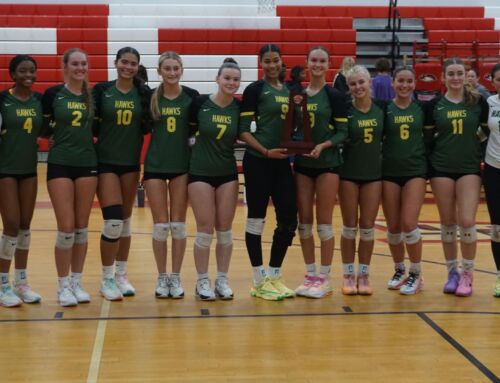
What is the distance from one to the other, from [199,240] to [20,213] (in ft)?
3.79

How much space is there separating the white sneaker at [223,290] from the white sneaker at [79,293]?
853 millimetres

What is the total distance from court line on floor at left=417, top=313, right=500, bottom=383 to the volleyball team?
0.79 m

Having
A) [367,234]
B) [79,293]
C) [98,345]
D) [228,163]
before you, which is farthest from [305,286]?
[98,345]

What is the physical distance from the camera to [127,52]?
5.53 m

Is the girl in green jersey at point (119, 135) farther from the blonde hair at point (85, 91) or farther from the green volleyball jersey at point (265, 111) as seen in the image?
the green volleyball jersey at point (265, 111)

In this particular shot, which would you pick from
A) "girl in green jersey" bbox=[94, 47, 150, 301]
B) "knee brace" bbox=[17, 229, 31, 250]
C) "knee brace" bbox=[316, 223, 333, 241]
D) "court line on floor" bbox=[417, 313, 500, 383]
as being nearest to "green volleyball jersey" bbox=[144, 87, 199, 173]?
"girl in green jersey" bbox=[94, 47, 150, 301]

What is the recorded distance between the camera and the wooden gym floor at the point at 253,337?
417cm

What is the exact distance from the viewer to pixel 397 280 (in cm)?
613

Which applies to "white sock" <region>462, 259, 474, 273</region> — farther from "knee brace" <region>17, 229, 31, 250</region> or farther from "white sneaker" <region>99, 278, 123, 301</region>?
"knee brace" <region>17, 229, 31, 250</region>

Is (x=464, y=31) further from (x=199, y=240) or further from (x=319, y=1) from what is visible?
(x=199, y=240)

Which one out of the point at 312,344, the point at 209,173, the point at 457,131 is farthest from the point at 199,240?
the point at 457,131

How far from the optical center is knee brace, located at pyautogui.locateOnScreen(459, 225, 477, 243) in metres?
5.83

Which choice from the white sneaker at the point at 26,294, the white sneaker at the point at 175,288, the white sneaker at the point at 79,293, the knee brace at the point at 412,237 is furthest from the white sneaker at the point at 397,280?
the white sneaker at the point at 26,294

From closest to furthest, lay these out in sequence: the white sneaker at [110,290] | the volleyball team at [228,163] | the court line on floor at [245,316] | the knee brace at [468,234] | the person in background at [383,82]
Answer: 1. the court line on floor at [245,316]
2. the volleyball team at [228,163]
3. the white sneaker at [110,290]
4. the knee brace at [468,234]
5. the person in background at [383,82]
